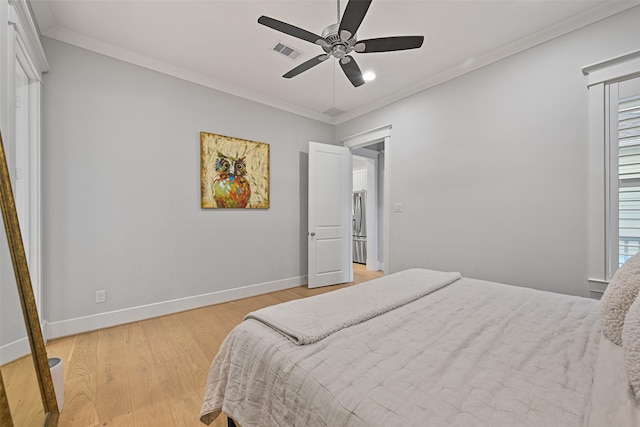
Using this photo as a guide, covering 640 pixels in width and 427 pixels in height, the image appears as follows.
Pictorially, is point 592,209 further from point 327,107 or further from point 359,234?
point 359,234

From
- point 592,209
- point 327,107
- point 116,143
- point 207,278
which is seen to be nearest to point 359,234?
point 327,107

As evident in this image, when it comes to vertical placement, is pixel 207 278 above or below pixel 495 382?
below

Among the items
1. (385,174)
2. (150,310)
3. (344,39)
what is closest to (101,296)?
(150,310)

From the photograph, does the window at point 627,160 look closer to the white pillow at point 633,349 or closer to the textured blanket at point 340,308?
the textured blanket at point 340,308

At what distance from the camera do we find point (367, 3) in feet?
4.84

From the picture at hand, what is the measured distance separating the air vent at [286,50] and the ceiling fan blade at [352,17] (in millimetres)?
1087

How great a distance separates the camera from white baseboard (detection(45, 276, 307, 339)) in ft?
8.16

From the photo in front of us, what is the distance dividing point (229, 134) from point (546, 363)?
11.7 ft

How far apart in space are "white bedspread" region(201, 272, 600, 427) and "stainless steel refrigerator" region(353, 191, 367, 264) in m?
4.77

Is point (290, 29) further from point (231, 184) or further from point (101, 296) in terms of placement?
point (101, 296)

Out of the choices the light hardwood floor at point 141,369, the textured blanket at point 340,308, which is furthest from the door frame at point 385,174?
the light hardwood floor at point 141,369

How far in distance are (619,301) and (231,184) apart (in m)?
3.42

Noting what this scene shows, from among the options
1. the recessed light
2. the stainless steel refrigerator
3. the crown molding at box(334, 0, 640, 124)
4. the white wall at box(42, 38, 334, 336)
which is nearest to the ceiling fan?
the recessed light

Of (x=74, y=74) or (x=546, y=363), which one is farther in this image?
(x=74, y=74)
